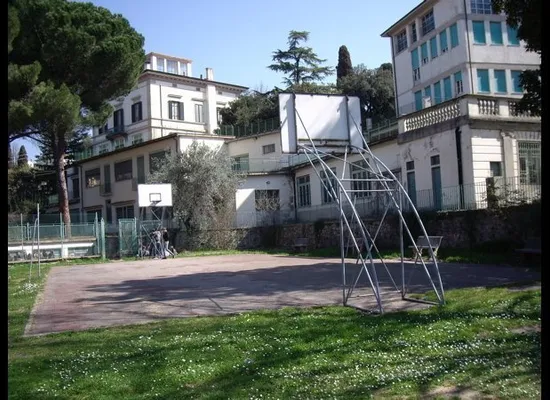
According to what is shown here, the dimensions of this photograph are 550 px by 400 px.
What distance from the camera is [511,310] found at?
8586 mm

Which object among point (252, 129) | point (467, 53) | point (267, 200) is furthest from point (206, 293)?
point (252, 129)

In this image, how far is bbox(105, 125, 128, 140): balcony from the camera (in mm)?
58781

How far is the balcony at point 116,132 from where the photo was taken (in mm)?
58781

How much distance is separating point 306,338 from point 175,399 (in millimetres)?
2604

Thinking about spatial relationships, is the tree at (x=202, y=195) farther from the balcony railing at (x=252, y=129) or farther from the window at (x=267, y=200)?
the balcony railing at (x=252, y=129)

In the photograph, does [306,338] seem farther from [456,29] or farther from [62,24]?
[456,29]

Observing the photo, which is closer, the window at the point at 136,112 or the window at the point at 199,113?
the window at the point at 136,112

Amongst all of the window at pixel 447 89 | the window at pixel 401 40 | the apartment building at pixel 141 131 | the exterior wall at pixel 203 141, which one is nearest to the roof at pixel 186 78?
the apartment building at pixel 141 131

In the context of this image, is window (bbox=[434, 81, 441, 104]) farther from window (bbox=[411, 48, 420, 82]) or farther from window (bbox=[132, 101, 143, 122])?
window (bbox=[132, 101, 143, 122])

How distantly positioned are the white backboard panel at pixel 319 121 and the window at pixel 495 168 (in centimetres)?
1302

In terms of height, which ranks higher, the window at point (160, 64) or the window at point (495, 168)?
the window at point (160, 64)

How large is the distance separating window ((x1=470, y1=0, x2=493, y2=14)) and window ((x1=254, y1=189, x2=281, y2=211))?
60.1 feet

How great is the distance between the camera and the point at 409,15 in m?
41.4

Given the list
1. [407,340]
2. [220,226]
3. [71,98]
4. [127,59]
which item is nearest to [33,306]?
[407,340]
